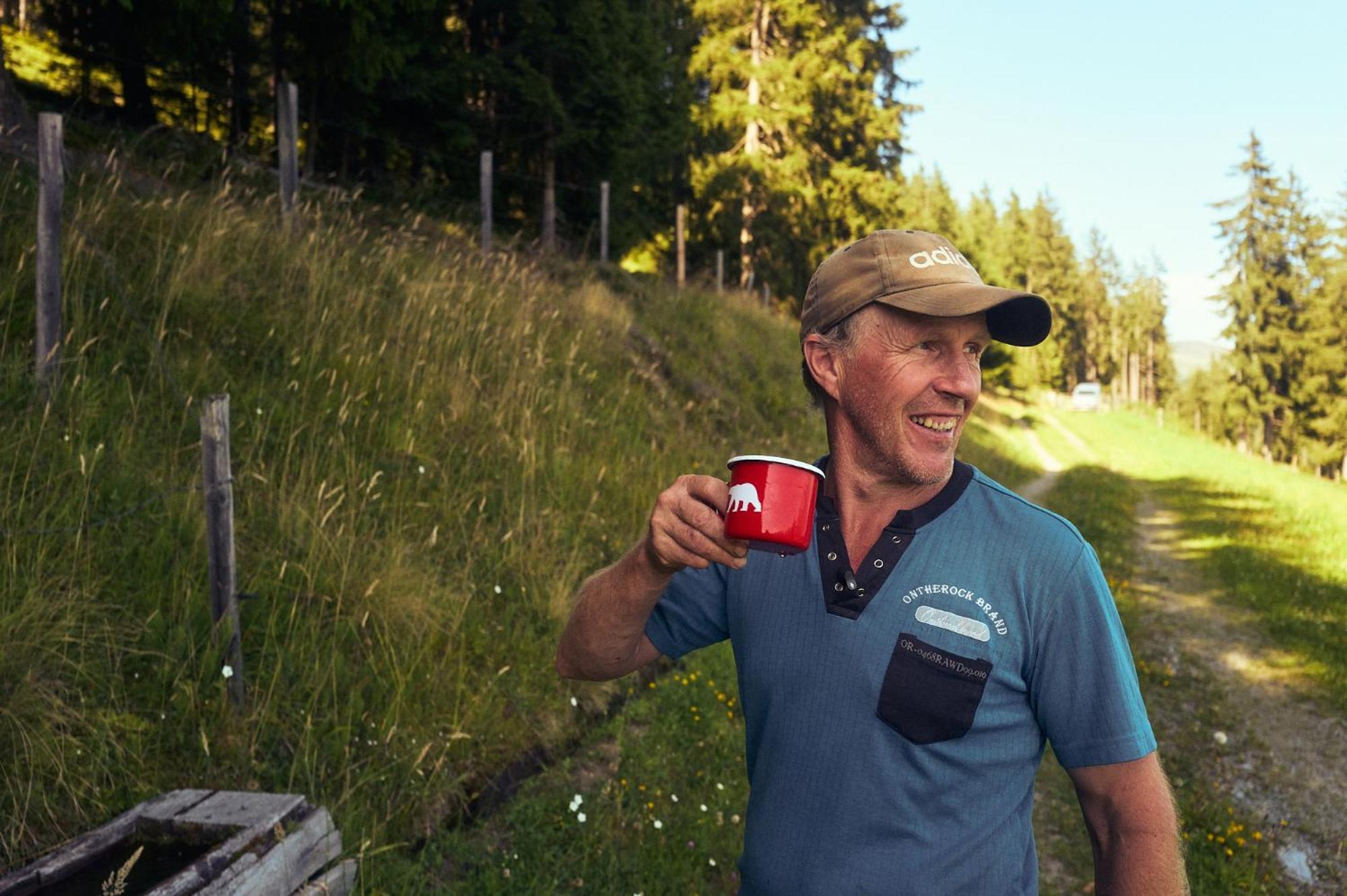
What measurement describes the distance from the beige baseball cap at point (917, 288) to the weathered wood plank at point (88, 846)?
2.44 m

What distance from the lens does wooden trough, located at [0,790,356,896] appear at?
→ 2594 mm

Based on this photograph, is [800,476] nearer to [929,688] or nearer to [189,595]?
[929,688]

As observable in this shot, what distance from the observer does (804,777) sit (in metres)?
2.00

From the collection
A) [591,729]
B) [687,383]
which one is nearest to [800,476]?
[591,729]

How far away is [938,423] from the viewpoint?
7.00ft

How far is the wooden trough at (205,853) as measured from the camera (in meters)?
2.59

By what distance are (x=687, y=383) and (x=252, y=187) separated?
5481 mm

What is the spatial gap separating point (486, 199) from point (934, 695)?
1149 centimetres

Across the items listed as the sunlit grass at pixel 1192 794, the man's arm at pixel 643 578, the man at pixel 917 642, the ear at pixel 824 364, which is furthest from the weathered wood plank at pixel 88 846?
the sunlit grass at pixel 1192 794

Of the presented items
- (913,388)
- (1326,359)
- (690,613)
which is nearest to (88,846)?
(690,613)

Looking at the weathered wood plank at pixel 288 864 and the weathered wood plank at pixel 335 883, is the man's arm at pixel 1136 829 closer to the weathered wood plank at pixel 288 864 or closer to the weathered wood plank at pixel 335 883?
the weathered wood plank at pixel 288 864

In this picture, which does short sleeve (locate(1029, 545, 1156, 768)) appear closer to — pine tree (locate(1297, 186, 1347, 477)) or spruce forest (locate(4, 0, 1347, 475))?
Answer: spruce forest (locate(4, 0, 1347, 475))

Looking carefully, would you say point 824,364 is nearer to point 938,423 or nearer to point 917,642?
point 938,423

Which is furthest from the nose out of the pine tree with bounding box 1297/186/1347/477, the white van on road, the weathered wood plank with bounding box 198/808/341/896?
the white van on road
